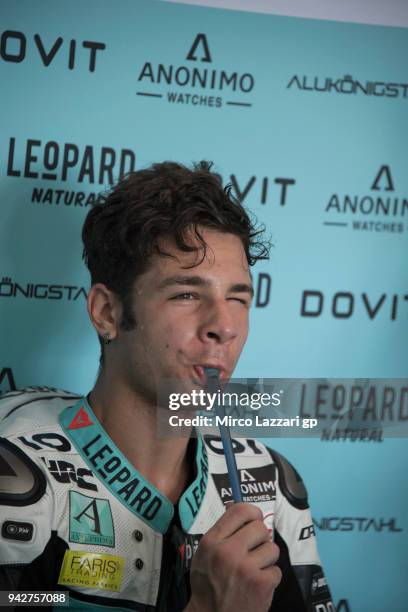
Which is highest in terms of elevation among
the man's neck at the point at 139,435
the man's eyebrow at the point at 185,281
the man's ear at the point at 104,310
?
the man's eyebrow at the point at 185,281

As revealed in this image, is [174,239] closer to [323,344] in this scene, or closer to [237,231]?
[237,231]

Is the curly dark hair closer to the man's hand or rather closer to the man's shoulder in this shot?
the man's shoulder

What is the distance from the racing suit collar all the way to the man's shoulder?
0.04m

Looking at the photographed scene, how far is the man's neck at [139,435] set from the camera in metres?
1.26

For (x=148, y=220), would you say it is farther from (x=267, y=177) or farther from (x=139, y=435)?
(x=267, y=177)

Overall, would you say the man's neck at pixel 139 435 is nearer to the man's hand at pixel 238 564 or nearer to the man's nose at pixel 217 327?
the man's nose at pixel 217 327

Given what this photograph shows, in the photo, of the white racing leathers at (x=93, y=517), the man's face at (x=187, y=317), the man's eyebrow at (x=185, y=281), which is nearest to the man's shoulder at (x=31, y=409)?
the white racing leathers at (x=93, y=517)

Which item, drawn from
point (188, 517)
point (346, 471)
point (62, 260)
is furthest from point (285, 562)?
point (62, 260)

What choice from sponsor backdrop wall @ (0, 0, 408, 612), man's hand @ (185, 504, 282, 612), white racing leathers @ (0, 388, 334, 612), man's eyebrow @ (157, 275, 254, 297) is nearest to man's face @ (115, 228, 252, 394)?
man's eyebrow @ (157, 275, 254, 297)

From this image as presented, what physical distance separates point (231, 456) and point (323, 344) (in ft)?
2.19

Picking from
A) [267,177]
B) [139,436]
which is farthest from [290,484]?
[267,177]

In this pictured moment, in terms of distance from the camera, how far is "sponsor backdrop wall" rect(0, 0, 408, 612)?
156 centimetres

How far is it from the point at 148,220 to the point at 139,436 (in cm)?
33

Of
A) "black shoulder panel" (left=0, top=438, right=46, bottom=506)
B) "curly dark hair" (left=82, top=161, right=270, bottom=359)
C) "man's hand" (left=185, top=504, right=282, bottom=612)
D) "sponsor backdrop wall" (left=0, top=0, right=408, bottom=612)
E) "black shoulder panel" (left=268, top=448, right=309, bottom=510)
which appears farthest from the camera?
"sponsor backdrop wall" (left=0, top=0, right=408, bottom=612)
